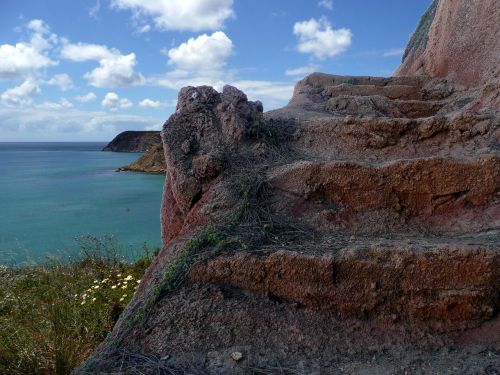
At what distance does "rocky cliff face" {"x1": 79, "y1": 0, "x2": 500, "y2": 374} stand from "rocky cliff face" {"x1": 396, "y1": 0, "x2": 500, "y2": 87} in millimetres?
1409

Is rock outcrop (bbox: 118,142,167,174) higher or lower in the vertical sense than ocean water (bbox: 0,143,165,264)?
higher

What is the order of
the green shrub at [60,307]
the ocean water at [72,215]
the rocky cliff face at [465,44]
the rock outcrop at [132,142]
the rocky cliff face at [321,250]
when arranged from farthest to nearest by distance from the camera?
the rock outcrop at [132,142]
the ocean water at [72,215]
the rocky cliff face at [465,44]
the green shrub at [60,307]
the rocky cliff face at [321,250]

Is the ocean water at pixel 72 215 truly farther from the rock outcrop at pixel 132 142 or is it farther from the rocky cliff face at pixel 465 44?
the rock outcrop at pixel 132 142

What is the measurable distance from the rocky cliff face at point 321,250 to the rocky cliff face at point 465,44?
1.41m

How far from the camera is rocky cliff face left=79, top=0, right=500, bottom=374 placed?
264 centimetres

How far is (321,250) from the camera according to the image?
9.66 ft

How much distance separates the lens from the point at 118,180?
31453 mm

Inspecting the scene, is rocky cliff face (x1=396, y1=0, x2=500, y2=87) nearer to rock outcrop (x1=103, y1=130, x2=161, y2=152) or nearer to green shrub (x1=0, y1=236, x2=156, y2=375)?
green shrub (x1=0, y1=236, x2=156, y2=375)

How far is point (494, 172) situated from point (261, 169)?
66.8 inches

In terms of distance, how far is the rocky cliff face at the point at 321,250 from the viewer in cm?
264

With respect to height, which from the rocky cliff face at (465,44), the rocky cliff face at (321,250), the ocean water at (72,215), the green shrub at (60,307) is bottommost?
the ocean water at (72,215)

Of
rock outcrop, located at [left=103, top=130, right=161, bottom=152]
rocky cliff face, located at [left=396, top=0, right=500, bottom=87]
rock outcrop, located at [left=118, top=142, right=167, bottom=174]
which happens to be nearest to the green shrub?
rocky cliff face, located at [left=396, top=0, right=500, bottom=87]

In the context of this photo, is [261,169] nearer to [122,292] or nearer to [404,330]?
[404,330]

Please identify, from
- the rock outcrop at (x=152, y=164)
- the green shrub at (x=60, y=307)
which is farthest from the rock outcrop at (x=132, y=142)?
the green shrub at (x=60, y=307)
